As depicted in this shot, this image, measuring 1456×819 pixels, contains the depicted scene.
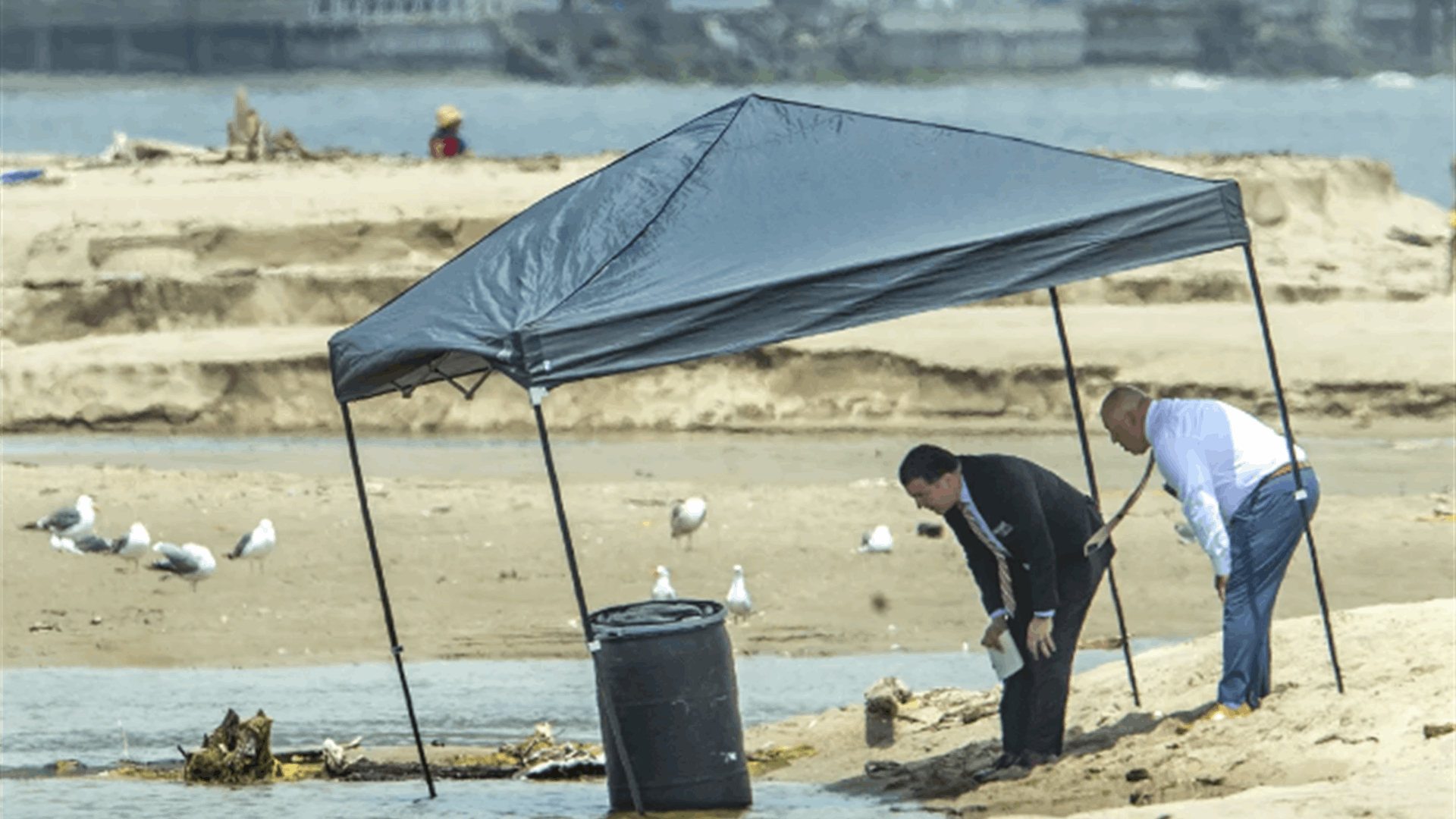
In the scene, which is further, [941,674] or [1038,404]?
[1038,404]

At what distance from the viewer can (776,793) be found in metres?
10.9

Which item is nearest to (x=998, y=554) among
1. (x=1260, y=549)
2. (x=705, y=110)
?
(x=1260, y=549)

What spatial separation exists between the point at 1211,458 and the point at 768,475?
1232cm

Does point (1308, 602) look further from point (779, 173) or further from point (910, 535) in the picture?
point (779, 173)

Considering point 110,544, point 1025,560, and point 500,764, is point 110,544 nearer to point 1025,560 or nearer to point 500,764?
point 500,764

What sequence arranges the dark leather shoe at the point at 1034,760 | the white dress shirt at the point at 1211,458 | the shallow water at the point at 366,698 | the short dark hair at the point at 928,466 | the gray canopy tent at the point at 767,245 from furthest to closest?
the shallow water at the point at 366,698
the dark leather shoe at the point at 1034,760
the white dress shirt at the point at 1211,458
the short dark hair at the point at 928,466
the gray canopy tent at the point at 767,245

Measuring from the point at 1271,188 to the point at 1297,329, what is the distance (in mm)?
7897

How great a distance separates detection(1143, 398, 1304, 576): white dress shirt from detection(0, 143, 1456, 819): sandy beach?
91 centimetres

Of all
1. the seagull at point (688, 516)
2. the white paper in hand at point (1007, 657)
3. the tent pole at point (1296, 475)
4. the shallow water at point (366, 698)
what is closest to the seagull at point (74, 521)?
the shallow water at point (366, 698)

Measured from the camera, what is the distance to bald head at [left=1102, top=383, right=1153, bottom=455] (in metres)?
10.3

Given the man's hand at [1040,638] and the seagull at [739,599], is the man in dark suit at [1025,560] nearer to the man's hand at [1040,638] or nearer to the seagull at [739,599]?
the man's hand at [1040,638]

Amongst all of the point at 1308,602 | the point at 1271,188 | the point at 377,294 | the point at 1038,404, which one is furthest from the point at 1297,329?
the point at 1308,602

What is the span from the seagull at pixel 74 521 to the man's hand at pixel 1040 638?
375 inches

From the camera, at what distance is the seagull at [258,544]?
56.7ft
